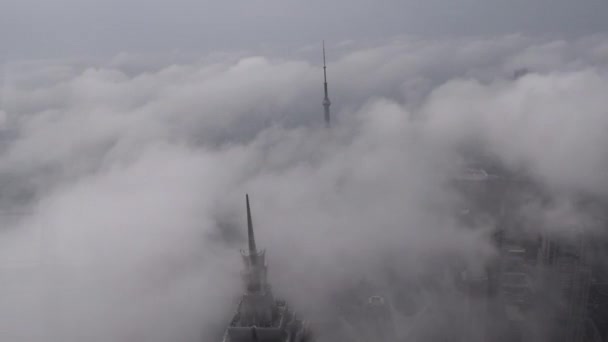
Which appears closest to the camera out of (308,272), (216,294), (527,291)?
(527,291)

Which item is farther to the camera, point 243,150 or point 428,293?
point 243,150

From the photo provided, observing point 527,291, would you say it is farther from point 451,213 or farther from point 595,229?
point 451,213

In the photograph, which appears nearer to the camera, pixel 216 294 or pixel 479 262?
pixel 479 262

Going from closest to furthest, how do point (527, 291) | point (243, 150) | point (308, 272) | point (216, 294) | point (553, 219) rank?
1. point (527, 291)
2. point (553, 219)
3. point (216, 294)
4. point (308, 272)
5. point (243, 150)

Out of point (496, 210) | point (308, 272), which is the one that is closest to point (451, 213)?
point (496, 210)

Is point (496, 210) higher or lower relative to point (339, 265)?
higher

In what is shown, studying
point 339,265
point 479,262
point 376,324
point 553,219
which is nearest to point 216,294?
point 339,265

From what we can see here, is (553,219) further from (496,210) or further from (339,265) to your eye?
(339,265)

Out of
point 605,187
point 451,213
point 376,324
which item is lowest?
point 376,324

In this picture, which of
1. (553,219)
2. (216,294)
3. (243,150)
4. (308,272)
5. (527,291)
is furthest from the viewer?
(243,150)
